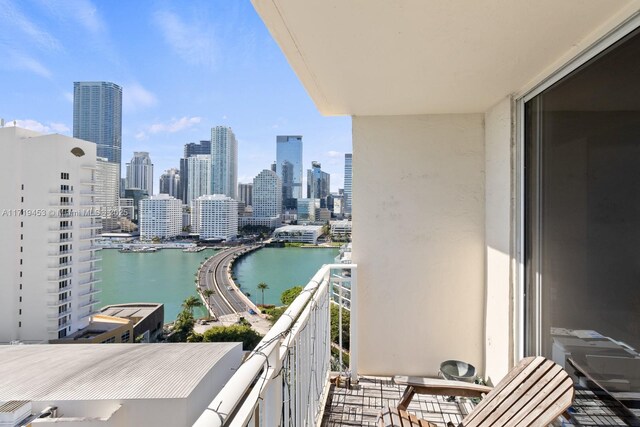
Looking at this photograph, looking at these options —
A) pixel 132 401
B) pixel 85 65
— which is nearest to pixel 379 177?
pixel 132 401

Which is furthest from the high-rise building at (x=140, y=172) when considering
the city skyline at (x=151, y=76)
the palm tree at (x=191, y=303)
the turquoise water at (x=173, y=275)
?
the palm tree at (x=191, y=303)

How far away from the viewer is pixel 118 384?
802 cm

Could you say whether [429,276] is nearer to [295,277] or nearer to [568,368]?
[568,368]

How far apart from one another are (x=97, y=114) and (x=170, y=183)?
10.2 meters

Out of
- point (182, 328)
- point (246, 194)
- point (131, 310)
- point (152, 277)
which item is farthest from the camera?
point (246, 194)

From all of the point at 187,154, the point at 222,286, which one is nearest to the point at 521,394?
the point at 222,286

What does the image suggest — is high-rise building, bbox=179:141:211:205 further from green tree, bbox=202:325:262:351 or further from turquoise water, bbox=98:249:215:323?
green tree, bbox=202:325:262:351

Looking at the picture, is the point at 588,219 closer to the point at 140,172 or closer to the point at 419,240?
the point at 419,240

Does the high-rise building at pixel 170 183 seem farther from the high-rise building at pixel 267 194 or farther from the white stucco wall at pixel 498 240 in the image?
the white stucco wall at pixel 498 240

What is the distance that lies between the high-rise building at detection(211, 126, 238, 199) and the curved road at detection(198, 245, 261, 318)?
813cm

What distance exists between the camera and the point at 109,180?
21156 mm

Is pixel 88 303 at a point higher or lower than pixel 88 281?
lower

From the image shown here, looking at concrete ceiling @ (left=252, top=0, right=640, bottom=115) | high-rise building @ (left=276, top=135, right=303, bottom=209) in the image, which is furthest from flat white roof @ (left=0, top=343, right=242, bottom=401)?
high-rise building @ (left=276, top=135, right=303, bottom=209)

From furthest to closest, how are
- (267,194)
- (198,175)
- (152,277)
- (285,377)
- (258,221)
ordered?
1. (198,175)
2. (267,194)
3. (258,221)
4. (152,277)
5. (285,377)
